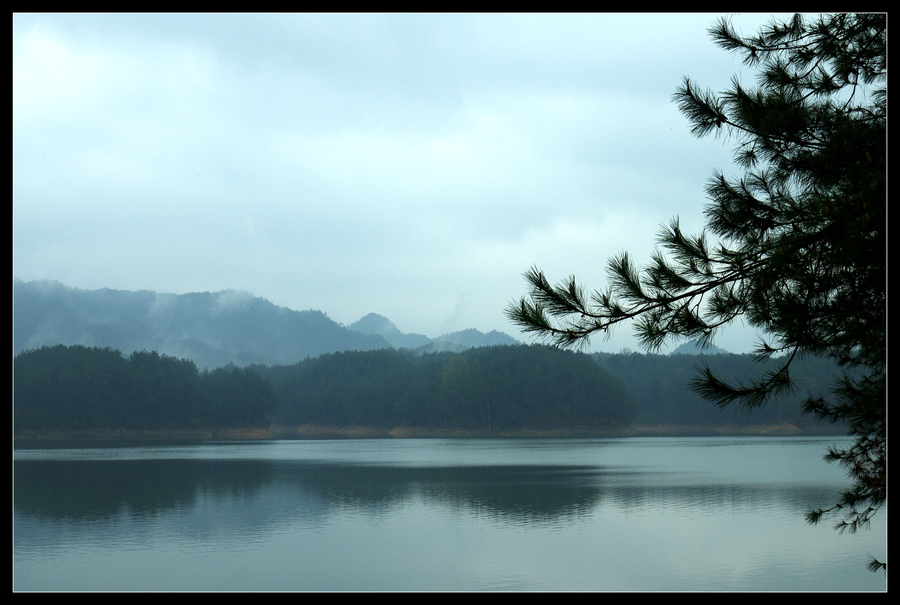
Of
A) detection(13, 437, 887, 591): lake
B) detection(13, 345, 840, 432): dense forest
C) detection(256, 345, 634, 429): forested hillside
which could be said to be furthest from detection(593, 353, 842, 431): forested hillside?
detection(13, 437, 887, 591): lake

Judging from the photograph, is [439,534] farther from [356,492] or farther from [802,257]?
[802,257]

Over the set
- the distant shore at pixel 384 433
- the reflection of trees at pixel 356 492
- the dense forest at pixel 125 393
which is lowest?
the distant shore at pixel 384 433

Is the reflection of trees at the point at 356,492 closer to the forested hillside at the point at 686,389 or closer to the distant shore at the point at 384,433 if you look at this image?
the distant shore at the point at 384,433

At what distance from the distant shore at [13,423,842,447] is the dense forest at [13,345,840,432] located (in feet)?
2.91

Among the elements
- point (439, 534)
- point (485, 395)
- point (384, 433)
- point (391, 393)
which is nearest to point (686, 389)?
point (485, 395)

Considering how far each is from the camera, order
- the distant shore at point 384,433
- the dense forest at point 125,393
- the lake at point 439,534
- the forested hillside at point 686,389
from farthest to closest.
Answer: the forested hillside at point 686,389 → the distant shore at point 384,433 → the dense forest at point 125,393 → the lake at point 439,534

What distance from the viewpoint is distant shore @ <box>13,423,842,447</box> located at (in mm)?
94062

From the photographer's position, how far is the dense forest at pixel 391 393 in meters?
94.5

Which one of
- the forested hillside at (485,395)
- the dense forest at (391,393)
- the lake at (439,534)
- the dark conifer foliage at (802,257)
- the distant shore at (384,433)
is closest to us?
the dark conifer foliage at (802,257)

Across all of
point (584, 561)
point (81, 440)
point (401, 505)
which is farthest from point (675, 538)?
point (81, 440)

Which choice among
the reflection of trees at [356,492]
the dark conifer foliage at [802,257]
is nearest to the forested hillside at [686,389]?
the reflection of trees at [356,492]

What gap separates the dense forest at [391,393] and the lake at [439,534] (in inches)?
2427

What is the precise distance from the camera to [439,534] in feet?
62.3

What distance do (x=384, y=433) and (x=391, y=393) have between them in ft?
20.2
